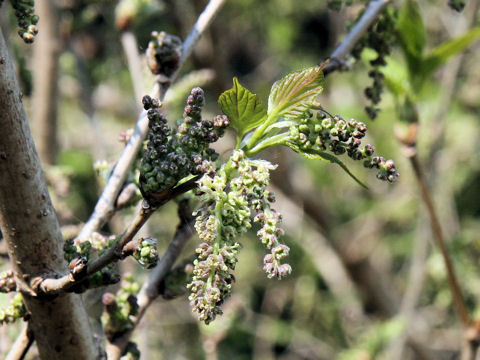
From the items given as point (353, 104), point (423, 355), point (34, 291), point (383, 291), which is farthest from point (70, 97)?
point (34, 291)

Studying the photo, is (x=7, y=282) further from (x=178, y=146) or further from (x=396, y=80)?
(x=396, y=80)

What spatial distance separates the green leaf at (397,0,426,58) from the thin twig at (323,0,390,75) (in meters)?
0.17

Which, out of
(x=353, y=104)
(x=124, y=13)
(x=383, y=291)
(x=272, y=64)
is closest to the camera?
(x=124, y=13)

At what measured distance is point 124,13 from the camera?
1853 millimetres

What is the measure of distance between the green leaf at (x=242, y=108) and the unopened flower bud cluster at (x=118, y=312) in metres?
0.38

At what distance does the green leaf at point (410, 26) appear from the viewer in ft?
4.08

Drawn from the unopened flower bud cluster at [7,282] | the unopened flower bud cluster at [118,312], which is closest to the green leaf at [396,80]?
the unopened flower bud cluster at [118,312]

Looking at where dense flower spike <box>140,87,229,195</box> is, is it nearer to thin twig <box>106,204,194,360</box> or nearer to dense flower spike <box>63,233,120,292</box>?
dense flower spike <box>63,233,120,292</box>

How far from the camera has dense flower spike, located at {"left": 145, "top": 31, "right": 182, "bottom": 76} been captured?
958mm

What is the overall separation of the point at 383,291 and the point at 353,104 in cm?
127

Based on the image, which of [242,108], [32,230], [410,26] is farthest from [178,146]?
[410,26]

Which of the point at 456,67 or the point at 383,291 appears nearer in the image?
the point at 456,67

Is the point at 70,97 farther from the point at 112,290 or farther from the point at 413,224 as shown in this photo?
the point at 112,290

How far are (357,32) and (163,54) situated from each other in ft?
1.21
